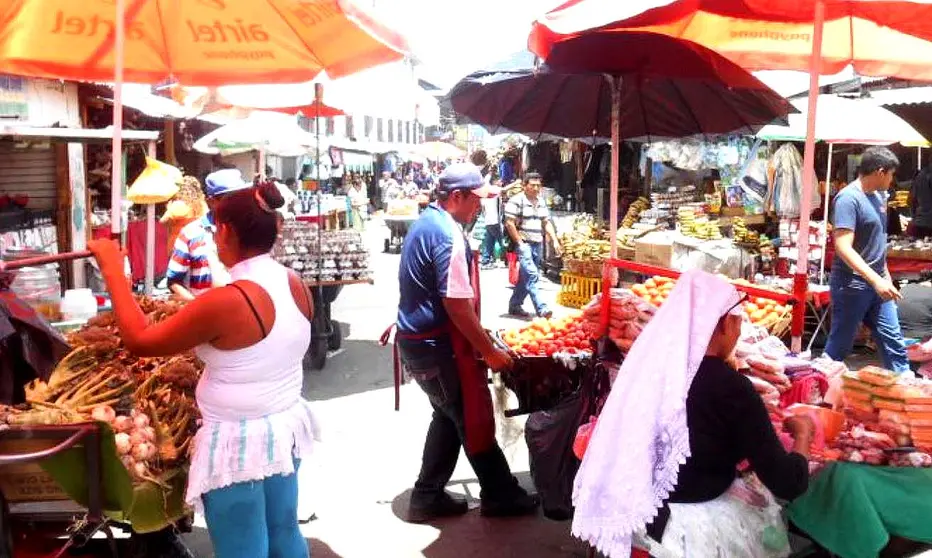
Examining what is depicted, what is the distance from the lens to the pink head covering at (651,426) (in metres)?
2.86

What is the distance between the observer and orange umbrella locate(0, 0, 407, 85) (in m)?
4.18

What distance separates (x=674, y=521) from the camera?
3020mm

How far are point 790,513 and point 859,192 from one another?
13.2 ft

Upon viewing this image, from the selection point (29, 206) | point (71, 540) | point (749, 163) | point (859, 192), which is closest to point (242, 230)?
point (71, 540)

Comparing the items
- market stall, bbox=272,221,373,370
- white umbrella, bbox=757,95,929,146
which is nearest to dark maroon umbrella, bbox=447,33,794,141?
market stall, bbox=272,221,373,370

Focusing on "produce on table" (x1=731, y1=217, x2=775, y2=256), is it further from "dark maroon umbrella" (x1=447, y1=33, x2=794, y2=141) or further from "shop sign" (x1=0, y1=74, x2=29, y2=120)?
"shop sign" (x1=0, y1=74, x2=29, y2=120)

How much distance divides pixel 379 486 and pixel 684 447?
314 centimetres

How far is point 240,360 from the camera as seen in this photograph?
3062mm

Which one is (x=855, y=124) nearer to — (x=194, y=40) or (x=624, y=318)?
(x=624, y=318)

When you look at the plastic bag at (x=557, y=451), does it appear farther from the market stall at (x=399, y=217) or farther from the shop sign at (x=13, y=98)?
the market stall at (x=399, y=217)

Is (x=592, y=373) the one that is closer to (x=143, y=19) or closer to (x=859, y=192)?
(x=143, y=19)

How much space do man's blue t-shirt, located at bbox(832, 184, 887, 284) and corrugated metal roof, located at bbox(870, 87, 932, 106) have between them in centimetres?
577

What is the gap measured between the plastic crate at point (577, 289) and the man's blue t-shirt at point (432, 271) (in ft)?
23.4

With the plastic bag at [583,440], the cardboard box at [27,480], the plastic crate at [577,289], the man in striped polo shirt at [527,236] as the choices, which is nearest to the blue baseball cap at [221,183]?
the cardboard box at [27,480]
